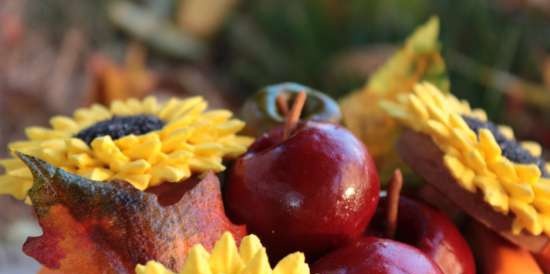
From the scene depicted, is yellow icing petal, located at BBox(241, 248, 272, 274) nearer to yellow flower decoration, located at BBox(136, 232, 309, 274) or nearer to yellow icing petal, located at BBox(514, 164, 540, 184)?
yellow flower decoration, located at BBox(136, 232, 309, 274)

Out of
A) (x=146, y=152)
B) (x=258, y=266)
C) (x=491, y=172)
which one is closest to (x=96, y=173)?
(x=146, y=152)

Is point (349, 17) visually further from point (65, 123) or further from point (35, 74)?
point (65, 123)

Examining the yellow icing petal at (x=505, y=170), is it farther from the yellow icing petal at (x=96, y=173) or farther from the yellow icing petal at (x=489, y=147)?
the yellow icing petal at (x=96, y=173)

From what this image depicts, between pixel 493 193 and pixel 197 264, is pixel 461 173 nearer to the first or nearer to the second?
pixel 493 193

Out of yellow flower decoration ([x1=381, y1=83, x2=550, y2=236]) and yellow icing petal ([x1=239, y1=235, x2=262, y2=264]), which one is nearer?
yellow icing petal ([x1=239, y1=235, x2=262, y2=264])

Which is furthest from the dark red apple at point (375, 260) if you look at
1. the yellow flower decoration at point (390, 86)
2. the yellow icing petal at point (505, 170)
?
the yellow flower decoration at point (390, 86)

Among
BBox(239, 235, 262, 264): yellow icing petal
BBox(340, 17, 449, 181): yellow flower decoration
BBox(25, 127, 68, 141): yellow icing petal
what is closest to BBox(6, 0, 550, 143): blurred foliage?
BBox(340, 17, 449, 181): yellow flower decoration
